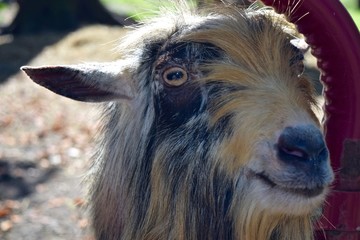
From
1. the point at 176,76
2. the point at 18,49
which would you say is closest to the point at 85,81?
the point at 176,76

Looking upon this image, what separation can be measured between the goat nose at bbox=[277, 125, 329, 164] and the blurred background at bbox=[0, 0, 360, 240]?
1.04m

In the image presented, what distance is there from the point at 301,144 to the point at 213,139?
0.44 metres

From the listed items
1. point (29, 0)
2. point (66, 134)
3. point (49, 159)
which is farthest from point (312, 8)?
point (29, 0)

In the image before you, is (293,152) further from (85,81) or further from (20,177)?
(20,177)

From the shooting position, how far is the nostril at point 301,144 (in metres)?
3.28

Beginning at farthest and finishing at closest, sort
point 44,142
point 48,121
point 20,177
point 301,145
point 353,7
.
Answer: point 353,7 → point 48,121 → point 44,142 → point 20,177 → point 301,145

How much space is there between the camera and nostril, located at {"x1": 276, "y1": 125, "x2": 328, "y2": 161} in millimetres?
3281

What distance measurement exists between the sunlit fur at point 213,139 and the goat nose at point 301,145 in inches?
1.7

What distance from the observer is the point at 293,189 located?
11.1ft

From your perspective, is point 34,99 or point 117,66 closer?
point 117,66

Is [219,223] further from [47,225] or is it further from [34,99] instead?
[34,99]

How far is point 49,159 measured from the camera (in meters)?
9.36

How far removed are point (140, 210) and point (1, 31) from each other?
42.9 feet

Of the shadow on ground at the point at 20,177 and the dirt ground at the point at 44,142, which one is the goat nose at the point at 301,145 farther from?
the shadow on ground at the point at 20,177
